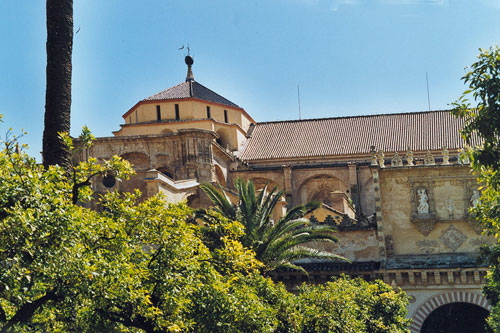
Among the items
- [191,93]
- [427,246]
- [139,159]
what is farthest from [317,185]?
[427,246]

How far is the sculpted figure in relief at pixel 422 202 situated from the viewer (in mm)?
38344

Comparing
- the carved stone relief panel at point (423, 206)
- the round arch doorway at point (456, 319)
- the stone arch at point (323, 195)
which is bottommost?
the round arch doorway at point (456, 319)

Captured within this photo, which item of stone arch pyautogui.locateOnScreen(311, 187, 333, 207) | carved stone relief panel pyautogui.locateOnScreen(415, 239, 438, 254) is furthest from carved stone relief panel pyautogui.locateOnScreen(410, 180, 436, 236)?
stone arch pyautogui.locateOnScreen(311, 187, 333, 207)

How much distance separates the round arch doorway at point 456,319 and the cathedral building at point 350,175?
111 mm

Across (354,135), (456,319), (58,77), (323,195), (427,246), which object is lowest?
(456,319)

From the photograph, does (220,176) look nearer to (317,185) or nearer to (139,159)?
(139,159)

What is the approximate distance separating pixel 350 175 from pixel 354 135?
5.35 m

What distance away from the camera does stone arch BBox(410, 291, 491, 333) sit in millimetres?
35525

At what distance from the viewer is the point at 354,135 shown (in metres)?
55.6

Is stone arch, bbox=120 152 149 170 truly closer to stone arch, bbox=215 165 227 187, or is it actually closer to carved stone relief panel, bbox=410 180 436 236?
stone arch, bbox=215 165 227 187

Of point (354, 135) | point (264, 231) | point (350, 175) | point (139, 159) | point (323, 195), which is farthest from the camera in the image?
point (354, 135)

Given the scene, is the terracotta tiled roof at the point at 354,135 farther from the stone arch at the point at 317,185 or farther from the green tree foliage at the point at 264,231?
the green tree foliage at the point at 264,231

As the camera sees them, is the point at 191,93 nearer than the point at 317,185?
No

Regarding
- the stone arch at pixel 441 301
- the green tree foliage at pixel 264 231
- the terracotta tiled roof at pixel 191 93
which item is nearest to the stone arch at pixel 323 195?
the terracotta tiled roof at pixel 191 93
